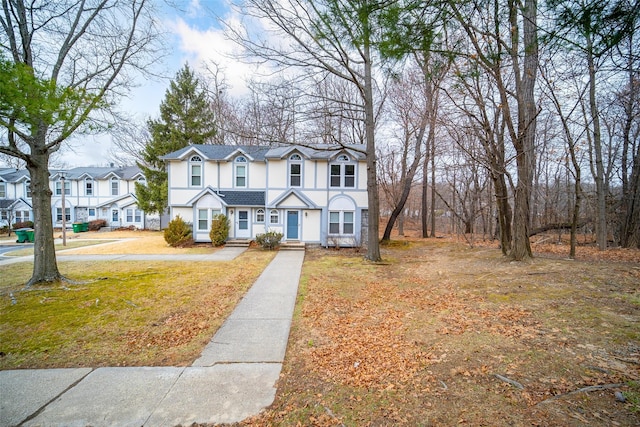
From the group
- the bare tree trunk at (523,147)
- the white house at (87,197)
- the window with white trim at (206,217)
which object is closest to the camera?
the bare tree trunk at (523,147)

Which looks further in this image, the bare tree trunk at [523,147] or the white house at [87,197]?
the white house at [87,197]

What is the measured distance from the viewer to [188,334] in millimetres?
4723

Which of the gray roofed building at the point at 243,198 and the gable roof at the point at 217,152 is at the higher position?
the gable roof at the point at 217,152

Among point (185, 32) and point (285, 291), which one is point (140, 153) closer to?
point (185, 32)

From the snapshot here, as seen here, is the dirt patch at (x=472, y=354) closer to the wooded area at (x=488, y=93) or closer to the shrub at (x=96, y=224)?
the wooded area at (x=488, y=93)

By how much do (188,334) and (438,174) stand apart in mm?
20425

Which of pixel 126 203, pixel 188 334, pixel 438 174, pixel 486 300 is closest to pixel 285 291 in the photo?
pixel 188 334

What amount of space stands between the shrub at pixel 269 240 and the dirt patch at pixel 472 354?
Answer: 7469mm

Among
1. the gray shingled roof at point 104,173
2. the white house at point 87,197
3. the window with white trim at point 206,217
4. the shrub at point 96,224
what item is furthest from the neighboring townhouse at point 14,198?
the window with white trim at point 206,217

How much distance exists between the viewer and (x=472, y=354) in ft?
12.5

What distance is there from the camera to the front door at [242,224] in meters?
16.0

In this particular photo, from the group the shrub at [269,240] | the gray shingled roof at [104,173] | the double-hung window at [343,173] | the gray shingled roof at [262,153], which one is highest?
the gray shingled roof at [104,173]

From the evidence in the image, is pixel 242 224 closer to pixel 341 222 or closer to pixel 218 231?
pixel 218 231

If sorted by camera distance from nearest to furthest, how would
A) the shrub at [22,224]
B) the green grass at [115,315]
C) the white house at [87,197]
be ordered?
the green grass at [115,315]
the shrub at [22,224]
the white house at [87,197]
